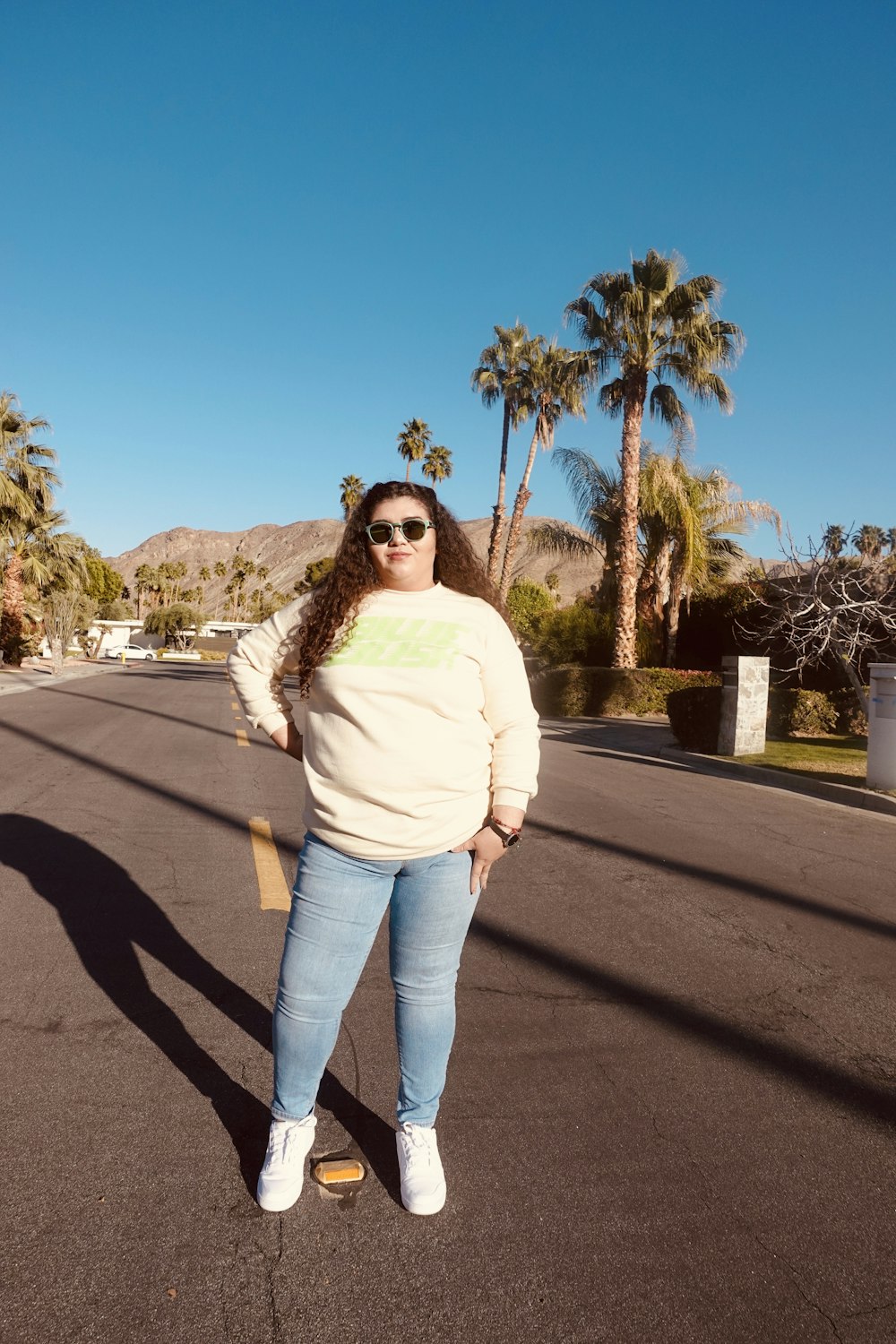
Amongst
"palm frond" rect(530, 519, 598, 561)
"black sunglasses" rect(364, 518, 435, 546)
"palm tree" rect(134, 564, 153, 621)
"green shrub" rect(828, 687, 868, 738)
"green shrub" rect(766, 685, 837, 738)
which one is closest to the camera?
"black sunglasses" rect(364, 518, 435, 546)

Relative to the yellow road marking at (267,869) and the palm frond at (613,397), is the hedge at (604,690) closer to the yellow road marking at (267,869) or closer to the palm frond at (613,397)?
the palm frond at (613,397)

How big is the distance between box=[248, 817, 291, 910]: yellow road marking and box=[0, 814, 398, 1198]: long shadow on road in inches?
24.6

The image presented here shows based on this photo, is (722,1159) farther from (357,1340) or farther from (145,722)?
(145,722)

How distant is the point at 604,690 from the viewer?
24.2 meters

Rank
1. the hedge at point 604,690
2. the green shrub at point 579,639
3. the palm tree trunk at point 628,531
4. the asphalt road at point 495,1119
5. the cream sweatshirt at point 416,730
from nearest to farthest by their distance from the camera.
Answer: the asphalt road at point 495,1119 → the cream sweatshirt at point 416,730 → the hedge at point 604,690 → the palm tree trunk at point 628,531 → the green shrub at point 579,639

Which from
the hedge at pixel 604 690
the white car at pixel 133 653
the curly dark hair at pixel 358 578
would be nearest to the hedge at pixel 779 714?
the hedge at pixel 604 690

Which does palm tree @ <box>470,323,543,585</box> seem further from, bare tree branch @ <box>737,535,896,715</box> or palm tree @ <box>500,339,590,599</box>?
bare tree branch @ <box>737,535,896,715</box>

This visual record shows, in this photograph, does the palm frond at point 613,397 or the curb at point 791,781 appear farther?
the palm frond at point 613,397

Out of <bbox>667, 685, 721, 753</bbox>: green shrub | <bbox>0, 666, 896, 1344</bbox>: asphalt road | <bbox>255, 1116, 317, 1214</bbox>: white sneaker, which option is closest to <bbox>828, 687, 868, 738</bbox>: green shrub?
<bbox>667, 685, 721, 753</bbox>: green shrub

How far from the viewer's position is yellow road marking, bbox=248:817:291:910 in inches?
212

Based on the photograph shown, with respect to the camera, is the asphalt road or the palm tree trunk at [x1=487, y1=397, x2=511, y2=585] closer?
the asphalt road

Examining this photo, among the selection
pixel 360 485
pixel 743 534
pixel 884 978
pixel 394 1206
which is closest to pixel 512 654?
pixel 394 1206

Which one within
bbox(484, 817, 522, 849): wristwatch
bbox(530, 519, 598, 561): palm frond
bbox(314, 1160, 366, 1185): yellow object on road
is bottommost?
bbox(314, 1160, 366, 1185): yellow object on road

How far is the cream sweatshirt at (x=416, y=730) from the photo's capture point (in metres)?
2.48
